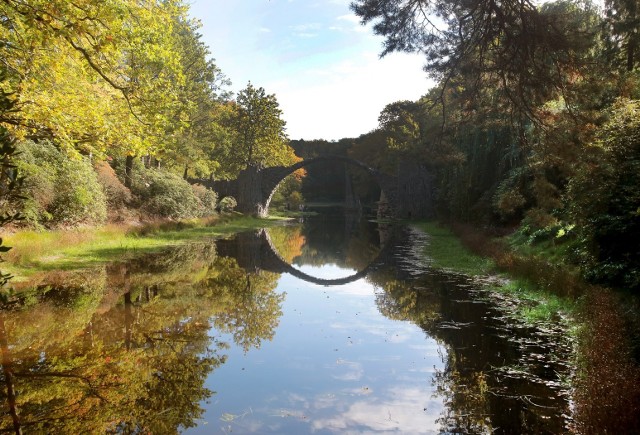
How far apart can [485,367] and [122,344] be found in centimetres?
587

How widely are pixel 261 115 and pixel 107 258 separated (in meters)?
29.9

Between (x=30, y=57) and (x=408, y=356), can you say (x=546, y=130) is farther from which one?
(x=30, y=57)

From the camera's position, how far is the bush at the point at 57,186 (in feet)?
54.6

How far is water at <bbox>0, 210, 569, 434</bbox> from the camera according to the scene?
5.21 meters

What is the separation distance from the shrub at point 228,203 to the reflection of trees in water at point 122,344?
93.0 ft

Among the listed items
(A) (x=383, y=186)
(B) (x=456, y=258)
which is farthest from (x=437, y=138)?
(A) (x=383, y=186)

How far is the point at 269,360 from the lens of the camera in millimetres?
7340

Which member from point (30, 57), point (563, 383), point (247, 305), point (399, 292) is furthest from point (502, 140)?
point (30, 57)

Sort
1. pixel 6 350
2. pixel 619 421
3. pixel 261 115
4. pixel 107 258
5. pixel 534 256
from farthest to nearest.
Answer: pixel 261 115, pixel 107 258, pixel 534 256, pixel 6 350, pixel 619 421

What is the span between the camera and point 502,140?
2520cm

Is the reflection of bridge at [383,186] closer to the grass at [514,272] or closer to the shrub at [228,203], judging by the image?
the shrub at [228,203]

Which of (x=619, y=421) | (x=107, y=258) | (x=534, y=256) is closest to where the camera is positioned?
(x=619, y=421)

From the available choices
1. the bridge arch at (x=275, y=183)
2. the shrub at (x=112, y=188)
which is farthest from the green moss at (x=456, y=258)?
the bridge arch at (x=275, y=183)

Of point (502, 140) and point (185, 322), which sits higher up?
point (502, 140)
